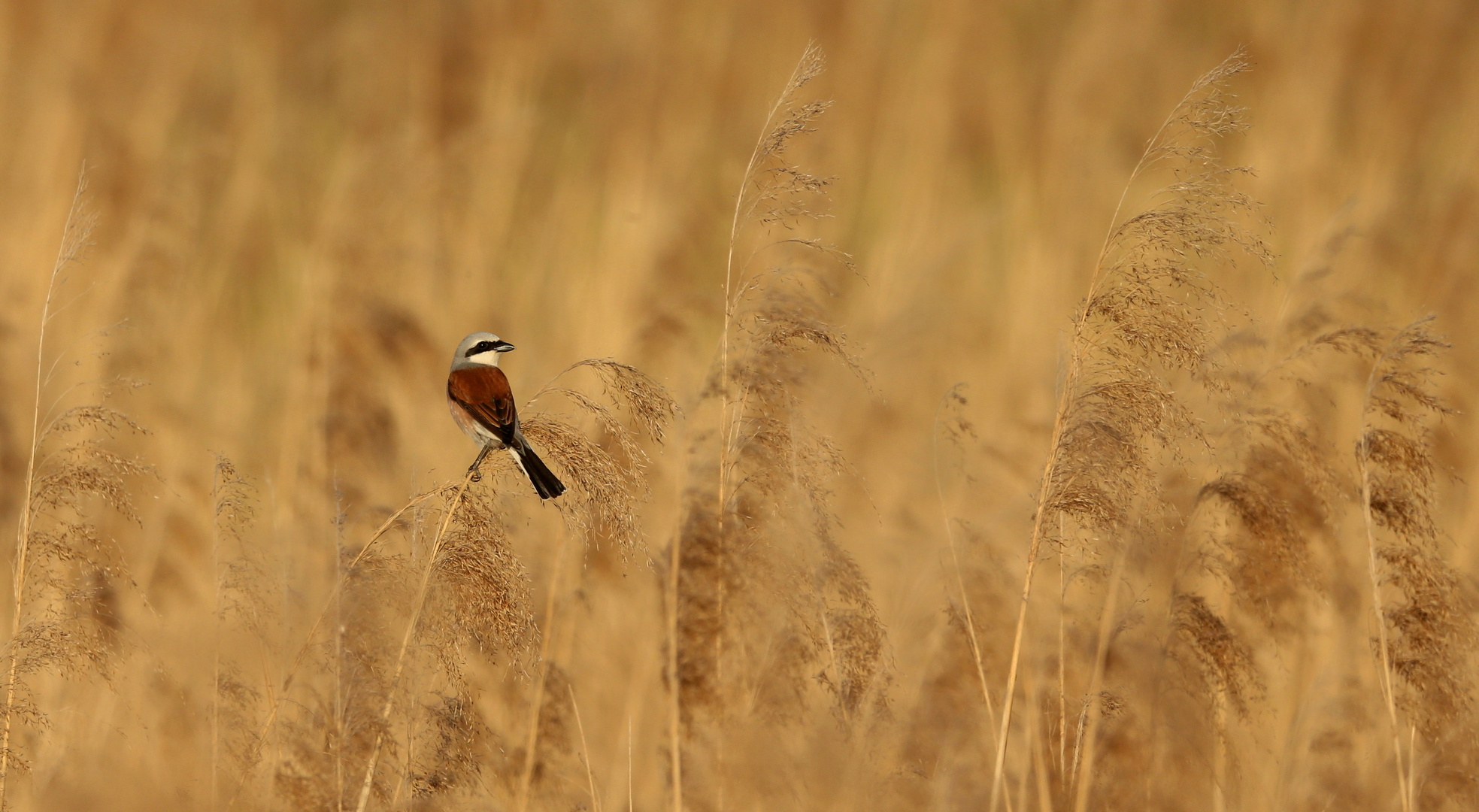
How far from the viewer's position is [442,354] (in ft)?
19.9

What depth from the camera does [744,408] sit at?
3.09m

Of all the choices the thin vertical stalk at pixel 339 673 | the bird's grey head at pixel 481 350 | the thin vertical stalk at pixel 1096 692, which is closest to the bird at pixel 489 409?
the bird's grey head at pixel 481 350

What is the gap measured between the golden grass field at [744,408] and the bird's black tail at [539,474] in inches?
1.5

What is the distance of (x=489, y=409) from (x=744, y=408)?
0.74 m

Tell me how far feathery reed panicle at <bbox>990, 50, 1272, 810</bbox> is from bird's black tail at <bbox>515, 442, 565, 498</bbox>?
3.93ft

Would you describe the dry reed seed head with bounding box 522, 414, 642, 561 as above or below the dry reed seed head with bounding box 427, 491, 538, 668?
above

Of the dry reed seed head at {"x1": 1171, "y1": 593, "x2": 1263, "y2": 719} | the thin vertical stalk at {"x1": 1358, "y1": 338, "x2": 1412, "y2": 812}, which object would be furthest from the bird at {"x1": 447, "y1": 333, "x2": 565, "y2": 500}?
the thin vertical stalk at {"x1": 1358, "y1": 338, "x2": 1412, "y2": 812}

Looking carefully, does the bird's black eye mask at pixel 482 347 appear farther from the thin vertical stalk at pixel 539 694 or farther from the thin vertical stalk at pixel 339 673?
the thin vertical stalk at pixel 339 673

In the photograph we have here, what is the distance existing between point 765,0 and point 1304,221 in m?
3.84

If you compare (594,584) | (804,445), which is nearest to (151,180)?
(594,584)

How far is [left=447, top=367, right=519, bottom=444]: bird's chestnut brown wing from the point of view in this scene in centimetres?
325

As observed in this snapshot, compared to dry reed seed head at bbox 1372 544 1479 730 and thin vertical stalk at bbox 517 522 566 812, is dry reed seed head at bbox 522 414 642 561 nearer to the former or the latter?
thin vertical stalk at bbox 517 522 566 812

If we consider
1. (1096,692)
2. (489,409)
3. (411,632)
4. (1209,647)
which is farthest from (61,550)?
(1209,647)

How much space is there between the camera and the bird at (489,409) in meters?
3.11
